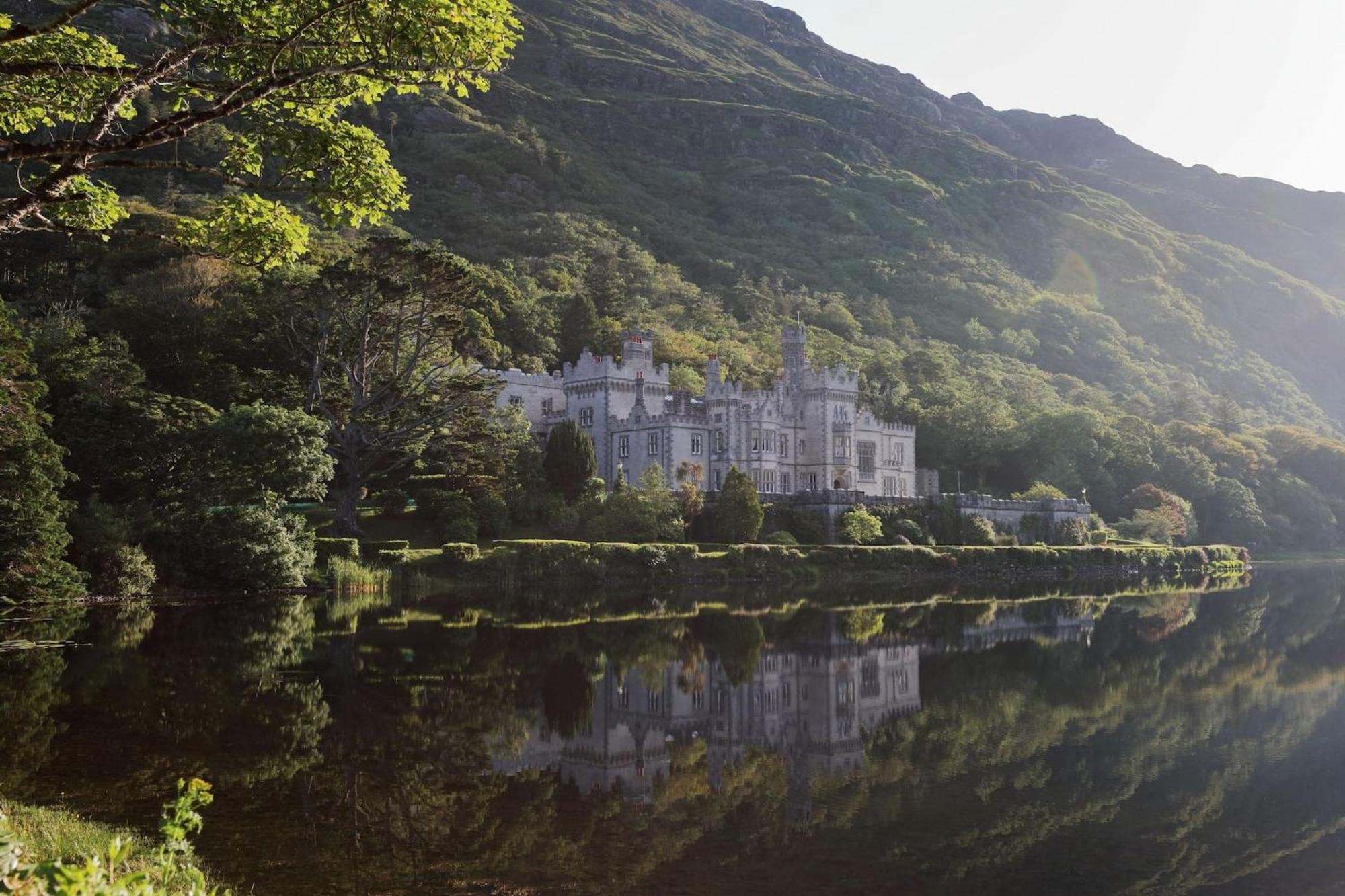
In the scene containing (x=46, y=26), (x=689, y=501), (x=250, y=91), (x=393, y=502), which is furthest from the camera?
(x=689, y=501)

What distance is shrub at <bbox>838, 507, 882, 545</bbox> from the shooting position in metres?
71.2

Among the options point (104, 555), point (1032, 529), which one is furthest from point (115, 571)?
point (1032, 529)

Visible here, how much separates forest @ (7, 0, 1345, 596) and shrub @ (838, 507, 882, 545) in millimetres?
11075

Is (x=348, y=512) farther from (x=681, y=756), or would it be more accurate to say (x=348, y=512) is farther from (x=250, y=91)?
(x=250, y=91)

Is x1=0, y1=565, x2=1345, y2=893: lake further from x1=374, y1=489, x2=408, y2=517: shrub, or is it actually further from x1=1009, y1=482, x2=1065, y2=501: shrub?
x1=1009, y1=482, x2=1065, y2=501: shrub

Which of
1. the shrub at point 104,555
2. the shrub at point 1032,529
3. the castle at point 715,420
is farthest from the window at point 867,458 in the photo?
the shrub at point 104,555

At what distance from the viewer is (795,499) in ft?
245

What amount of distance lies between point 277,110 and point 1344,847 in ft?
58.4

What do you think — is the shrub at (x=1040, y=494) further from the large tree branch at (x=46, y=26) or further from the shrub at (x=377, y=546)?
the large tree branch at (x=46, y=26)

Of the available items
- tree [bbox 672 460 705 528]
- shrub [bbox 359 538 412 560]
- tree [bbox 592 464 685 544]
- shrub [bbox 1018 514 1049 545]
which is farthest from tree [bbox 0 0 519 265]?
shrub [bbox 1018 514 1049 545]

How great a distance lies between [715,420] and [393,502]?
2443cm

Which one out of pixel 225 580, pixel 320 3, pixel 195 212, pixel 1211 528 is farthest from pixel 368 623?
pixel 1211 528

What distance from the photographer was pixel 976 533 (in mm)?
78500

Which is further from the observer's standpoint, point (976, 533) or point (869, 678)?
point (976, 533)
